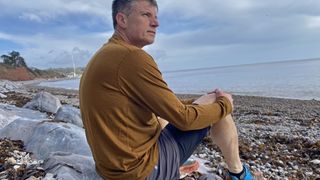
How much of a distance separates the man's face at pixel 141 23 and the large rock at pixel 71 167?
1701 mm

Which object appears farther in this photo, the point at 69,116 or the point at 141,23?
the point at 69,116

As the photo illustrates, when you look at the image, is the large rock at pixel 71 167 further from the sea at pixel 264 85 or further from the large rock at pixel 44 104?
the sea at pixel 264 85

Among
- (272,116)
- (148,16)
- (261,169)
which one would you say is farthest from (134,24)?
(272,116)

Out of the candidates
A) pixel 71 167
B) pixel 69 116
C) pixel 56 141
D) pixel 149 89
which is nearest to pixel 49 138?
pixel 56 141

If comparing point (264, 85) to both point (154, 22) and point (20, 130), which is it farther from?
point (154, 22)

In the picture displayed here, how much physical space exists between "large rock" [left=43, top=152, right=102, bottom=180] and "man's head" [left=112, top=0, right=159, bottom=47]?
67.5 inches

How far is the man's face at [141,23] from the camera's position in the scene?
123 inches

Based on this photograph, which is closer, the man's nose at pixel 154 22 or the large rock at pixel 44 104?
the man's nose at pixel 154 22

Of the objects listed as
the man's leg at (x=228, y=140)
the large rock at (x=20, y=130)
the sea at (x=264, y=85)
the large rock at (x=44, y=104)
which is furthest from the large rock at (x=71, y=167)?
the sea at (x=264, y=85)

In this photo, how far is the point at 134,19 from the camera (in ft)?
10.3

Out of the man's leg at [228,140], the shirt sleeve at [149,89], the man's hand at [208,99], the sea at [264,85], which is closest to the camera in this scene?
the shirt sleeve at [149,89]

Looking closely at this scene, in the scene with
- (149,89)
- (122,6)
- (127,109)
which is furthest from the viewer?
(122,6)

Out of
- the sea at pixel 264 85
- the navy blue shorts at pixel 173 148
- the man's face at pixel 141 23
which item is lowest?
the sea at pixel 264 85

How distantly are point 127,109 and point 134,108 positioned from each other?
0.06m
